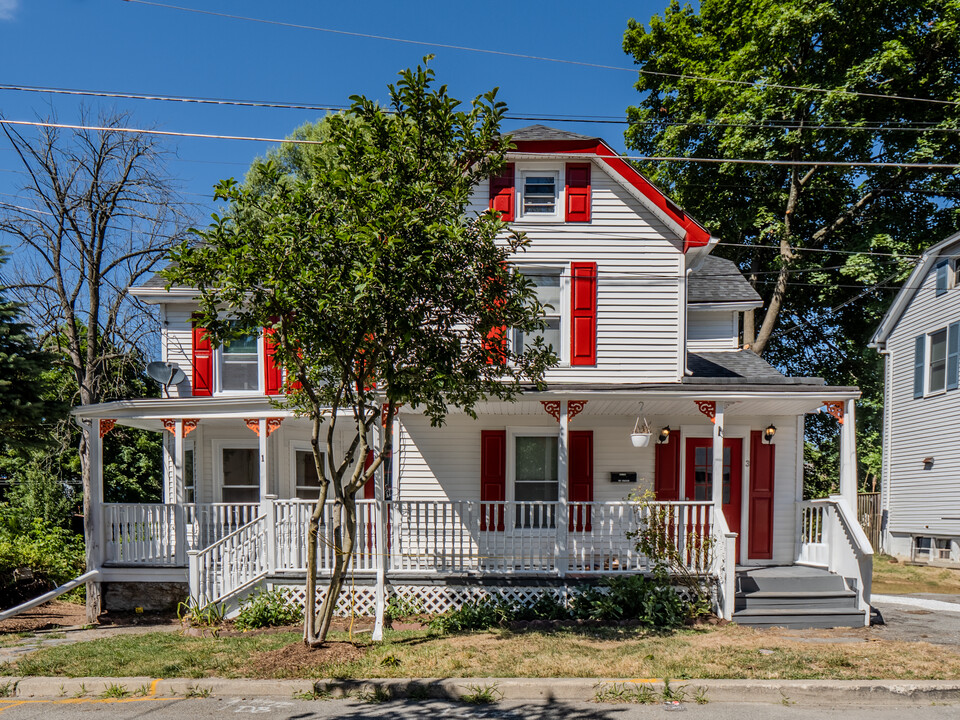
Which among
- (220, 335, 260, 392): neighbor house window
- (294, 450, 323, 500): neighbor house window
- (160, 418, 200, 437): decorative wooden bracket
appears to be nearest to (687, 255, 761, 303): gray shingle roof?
(294, 450, 323, 500): neighbor house window

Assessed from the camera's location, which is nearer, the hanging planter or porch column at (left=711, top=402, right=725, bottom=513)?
porch column at (left=711, top=402, right=725, bottom=513)

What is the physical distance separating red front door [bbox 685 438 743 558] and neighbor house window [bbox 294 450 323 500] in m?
7.40

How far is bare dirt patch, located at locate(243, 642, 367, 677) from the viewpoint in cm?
771

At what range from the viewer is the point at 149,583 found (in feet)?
40.6

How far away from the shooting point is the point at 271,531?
11359 mm

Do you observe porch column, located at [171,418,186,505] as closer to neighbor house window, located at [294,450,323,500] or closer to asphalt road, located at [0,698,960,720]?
neighbor house window, located at [294,450,323,500]

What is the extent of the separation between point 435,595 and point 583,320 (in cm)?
512

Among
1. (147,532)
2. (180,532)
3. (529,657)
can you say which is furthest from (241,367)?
(529,657)

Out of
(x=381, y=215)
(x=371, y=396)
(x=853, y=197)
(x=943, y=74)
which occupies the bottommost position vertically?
(x=371, y=396)

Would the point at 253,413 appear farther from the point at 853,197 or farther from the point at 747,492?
the point at 853,197

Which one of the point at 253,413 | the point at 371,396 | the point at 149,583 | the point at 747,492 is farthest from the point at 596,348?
the point at 149,583

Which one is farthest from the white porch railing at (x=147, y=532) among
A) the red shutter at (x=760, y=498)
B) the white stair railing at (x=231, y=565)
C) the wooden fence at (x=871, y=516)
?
the wooden fence at (x=871, y=516)

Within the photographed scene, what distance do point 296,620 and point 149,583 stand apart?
11.0 ft

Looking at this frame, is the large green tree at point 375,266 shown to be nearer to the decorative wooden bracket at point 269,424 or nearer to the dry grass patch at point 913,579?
the decorative wooden bracket at point 269,424
